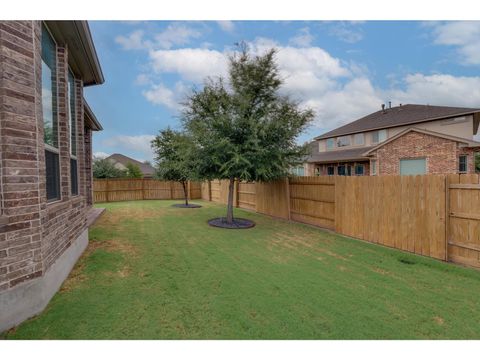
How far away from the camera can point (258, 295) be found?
3684mm

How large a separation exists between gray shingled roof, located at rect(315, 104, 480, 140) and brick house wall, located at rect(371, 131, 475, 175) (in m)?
5.08

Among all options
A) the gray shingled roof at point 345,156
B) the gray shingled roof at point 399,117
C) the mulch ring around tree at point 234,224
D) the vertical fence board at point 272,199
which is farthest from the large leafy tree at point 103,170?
the gray shingled roof at point 399,117

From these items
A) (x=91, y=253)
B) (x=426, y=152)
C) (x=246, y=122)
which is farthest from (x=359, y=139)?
(x=91, y=253)

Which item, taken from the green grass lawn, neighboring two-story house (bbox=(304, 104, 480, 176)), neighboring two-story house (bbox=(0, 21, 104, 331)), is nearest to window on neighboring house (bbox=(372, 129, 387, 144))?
neighboring two-story house (bbox=(304, 104, 480, 176))

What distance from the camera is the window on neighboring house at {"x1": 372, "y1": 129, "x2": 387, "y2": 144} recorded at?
73.8 ft

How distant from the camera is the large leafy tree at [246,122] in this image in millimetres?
8312

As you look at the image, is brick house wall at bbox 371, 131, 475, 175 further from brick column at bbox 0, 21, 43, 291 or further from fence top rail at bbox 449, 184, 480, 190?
brick column at bbox 0, 21, 43, 291

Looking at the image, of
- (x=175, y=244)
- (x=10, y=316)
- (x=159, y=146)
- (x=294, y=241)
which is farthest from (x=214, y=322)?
(x=159, y=146)

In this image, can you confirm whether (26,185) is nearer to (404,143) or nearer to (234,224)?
(234,224)

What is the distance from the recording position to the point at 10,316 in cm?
278

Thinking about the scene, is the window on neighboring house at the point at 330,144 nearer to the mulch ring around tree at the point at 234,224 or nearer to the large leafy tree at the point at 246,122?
the large leafy tree at the point at 246,122

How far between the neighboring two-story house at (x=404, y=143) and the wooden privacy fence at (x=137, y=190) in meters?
10.8

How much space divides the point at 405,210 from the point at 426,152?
13046 millimetres
